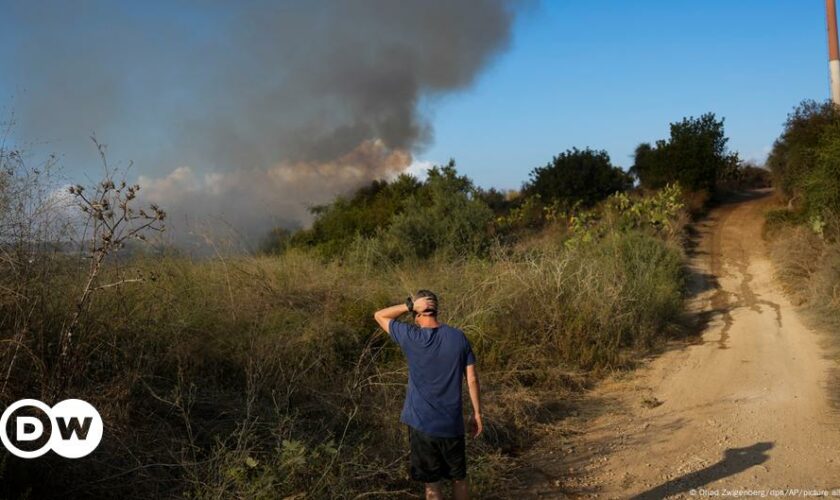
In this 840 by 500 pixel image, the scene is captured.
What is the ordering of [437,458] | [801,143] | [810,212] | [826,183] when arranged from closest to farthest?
1. [437,458]
2. [826,183]
3. [810,212]
4. [801,143]

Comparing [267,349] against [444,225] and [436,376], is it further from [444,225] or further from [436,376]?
[444,225]

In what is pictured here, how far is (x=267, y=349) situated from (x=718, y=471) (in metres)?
4.30

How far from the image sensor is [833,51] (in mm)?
23734

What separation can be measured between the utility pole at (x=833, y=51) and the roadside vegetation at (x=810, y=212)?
1.00m

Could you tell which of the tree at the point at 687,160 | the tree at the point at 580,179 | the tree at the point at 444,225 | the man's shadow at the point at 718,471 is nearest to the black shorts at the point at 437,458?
the man's shadow at the point at 718,471

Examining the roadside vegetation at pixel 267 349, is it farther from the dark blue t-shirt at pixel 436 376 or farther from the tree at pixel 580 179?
the tree at pixel 580 179

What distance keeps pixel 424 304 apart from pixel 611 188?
76.6 ft

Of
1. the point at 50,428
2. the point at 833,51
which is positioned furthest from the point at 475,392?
the point at 833,51

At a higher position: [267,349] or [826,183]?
[826,183]

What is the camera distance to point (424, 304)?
15.7 feet

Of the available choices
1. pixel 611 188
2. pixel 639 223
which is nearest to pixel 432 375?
pixel 639 223

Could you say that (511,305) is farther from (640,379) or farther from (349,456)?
(349,456)

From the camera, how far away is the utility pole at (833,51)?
76.8ft

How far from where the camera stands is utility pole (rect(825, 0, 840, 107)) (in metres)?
23.4
